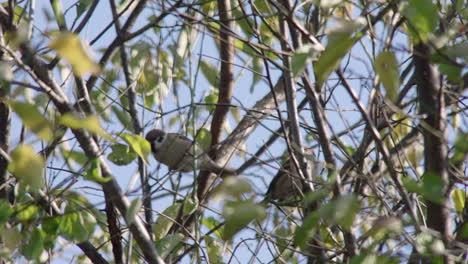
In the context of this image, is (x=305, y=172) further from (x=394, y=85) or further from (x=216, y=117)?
(x=216, y=117)

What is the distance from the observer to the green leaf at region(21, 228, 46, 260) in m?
2.09

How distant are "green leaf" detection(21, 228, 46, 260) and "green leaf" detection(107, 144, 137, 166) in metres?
0.66

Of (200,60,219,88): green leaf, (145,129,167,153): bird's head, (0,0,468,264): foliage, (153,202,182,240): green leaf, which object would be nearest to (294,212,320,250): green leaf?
(0,0,468,264): foliage

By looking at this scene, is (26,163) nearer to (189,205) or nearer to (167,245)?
(167,245)

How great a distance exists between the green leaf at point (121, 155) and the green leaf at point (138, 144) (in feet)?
1.59

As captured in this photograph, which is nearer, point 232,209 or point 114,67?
point 232,209

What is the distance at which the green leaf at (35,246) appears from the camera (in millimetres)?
2088

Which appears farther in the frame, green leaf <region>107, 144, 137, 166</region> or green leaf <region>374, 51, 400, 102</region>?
green leaf <region>107, 144, 137, 166</region>

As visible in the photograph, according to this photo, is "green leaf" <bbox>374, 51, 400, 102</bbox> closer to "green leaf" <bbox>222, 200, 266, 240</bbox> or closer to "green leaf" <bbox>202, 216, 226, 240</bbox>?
"green leaf" <bbox>222, 200, 266, 240</bbox>

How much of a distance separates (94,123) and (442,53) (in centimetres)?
94

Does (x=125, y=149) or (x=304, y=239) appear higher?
(x=125, y=149)

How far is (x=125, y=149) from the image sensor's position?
2.76m

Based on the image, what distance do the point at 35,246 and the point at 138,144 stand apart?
0.48m

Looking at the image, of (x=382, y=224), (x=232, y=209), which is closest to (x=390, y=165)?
(x=382, y=224)
